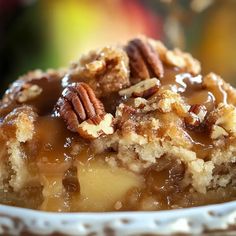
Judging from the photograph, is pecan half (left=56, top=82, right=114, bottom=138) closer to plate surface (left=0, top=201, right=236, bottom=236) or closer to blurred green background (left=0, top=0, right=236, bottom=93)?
plate surface (left=0, top=201, right=236, bottom=236)

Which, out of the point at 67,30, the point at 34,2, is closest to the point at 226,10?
the point at 67,30

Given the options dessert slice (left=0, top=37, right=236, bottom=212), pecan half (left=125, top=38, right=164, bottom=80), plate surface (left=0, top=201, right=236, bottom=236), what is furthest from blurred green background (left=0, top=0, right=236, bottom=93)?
plate surface (left=0, top=201, right=236, bottom=236)

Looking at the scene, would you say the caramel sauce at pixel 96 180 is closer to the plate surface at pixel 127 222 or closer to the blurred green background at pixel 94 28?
the plate surface at pixel 127 222

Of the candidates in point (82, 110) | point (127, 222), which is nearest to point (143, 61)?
point (82, 110)

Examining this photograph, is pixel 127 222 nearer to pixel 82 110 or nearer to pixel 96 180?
pixel 96 180

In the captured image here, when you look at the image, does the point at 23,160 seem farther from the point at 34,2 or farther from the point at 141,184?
the point at 34,2

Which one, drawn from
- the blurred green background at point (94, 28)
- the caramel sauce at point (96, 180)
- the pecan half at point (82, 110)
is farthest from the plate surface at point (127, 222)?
the blurred green background at point (94, 28)
